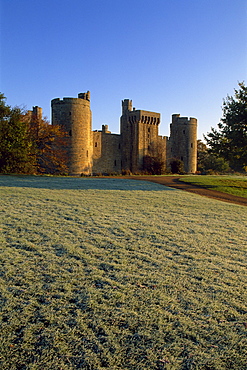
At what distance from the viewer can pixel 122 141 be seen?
44812 mm

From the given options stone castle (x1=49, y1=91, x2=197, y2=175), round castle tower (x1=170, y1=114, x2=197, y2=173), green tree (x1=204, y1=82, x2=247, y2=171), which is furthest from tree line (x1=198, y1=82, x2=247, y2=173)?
round castle tower (x1=170, y1=114, x2=197, y2=173)

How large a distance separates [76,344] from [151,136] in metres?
43.8

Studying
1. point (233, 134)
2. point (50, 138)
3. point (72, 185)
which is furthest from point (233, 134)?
point (50, 138)

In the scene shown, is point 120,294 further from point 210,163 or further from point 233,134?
point 210,163

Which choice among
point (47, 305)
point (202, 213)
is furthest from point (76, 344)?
point (202, 213)

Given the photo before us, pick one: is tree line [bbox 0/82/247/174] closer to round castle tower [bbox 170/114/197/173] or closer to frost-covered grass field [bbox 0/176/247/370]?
frost-covered grass field [bbox 0/176/247/370]

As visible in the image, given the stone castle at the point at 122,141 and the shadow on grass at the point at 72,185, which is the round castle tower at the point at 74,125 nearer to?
the stone castle at the point at 122,141

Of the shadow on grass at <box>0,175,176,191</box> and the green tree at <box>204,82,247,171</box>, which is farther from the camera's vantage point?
the green tree at <box>204,82,247,171</box>

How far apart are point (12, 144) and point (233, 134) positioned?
649 inches

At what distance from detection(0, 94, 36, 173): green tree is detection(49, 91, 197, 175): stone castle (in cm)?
930

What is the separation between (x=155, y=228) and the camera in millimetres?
8344

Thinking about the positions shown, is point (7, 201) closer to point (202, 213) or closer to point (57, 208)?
point (57, 208)

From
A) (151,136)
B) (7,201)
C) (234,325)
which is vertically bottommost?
(234,325)

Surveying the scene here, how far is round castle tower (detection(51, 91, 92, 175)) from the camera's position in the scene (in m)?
35.2
